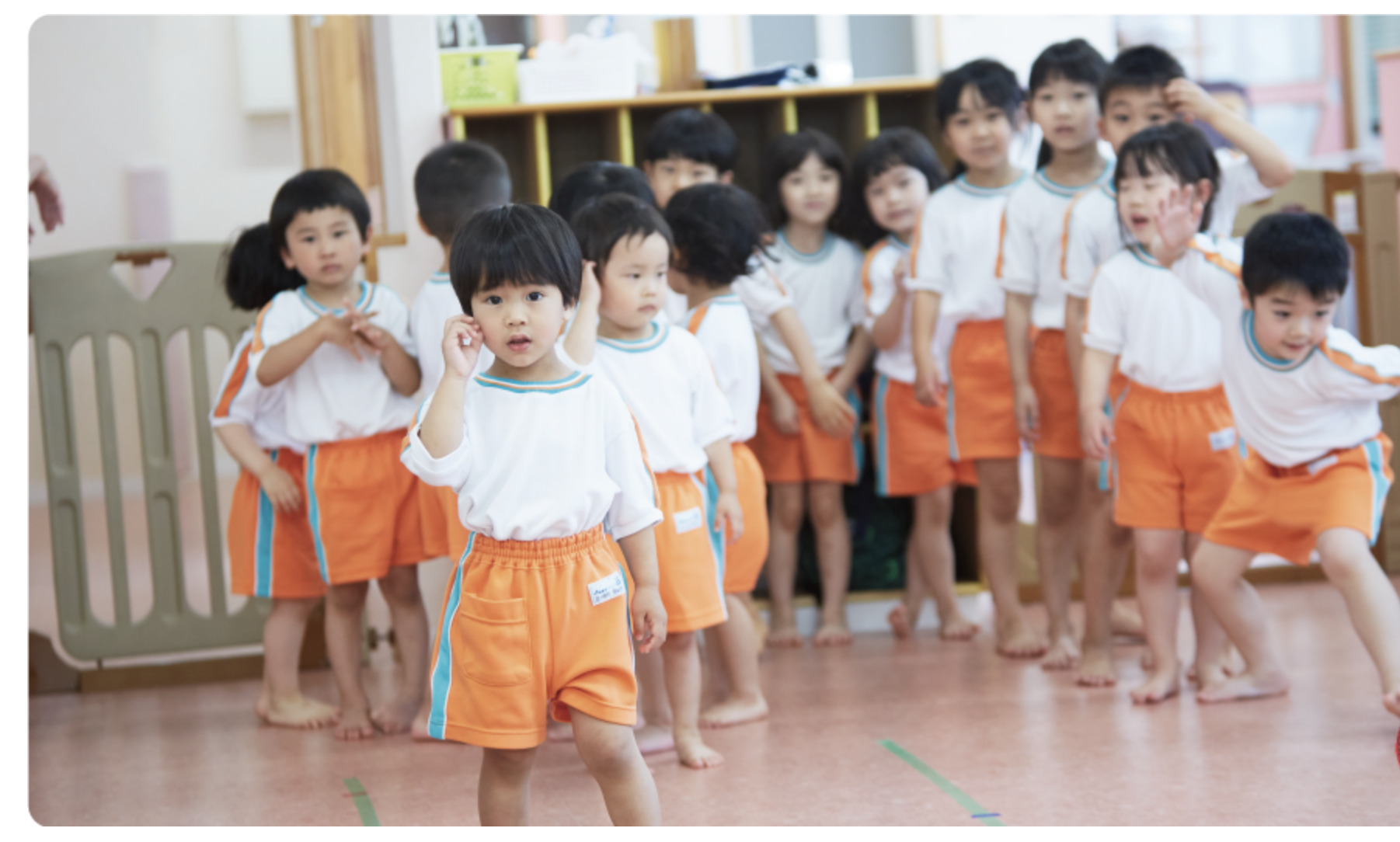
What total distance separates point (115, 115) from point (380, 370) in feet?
16.4

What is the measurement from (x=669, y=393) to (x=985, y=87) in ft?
3.91

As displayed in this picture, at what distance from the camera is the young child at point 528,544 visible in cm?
158

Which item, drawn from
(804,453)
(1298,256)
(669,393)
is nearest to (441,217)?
(669,393)

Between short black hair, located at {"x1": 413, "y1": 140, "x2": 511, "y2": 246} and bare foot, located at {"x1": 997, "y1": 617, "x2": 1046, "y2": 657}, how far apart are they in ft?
4.72

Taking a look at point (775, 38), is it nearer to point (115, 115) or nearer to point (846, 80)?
point (846, 80)

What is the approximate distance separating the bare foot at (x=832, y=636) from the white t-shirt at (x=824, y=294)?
619 mm

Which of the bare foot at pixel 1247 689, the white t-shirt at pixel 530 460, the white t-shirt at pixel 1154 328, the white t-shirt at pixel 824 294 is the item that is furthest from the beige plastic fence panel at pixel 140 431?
the bare foot at pixel 1247 689

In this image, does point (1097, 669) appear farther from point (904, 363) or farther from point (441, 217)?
point (441, 217)

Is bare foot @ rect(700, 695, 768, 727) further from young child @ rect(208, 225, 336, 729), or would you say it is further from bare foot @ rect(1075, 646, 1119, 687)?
young child @ rect(208, 225, 336, 729)

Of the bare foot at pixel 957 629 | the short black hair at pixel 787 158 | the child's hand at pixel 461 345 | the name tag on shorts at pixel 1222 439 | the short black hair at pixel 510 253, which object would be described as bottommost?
the bare foot at pixel 957 629

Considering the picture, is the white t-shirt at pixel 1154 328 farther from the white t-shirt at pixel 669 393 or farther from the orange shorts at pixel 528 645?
the orange shorts at pixel 528 645

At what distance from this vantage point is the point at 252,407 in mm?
2617

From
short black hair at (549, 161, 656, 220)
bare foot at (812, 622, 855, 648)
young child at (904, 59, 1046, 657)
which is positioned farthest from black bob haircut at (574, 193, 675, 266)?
bare foot at (812, 622, 855, 648)

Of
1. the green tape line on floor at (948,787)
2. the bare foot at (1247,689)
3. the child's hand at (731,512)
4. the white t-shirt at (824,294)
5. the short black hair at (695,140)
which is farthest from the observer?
the white t-shirt at (824,294)
